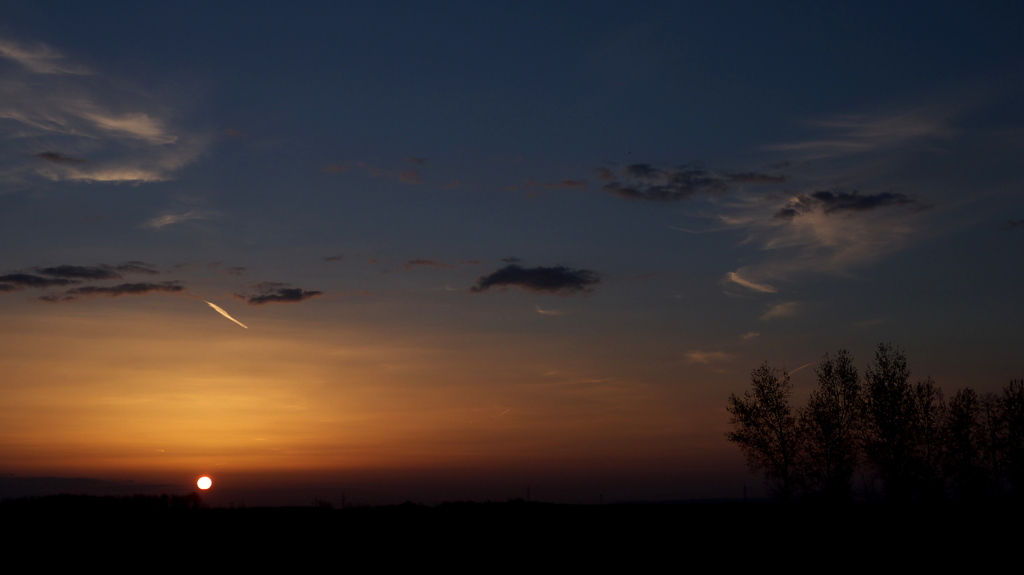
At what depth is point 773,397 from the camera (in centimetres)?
8031


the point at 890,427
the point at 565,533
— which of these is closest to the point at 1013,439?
the point at 890,427

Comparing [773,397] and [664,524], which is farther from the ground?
[773,397]

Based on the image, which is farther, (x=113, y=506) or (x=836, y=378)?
(x=836, y=378)

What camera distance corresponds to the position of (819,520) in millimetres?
44562

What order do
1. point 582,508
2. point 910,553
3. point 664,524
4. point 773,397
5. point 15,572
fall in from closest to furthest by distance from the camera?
point 15,572 < point 910,553 < point 664,524 < point 582,508 < point 773,397

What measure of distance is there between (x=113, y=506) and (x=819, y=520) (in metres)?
47.0

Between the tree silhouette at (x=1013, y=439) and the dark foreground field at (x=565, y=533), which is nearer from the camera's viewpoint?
the dark foreground field at (x=565, y=533)

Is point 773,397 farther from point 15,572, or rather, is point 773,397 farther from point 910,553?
point 15,572

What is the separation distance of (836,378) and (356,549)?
61877 millimetres

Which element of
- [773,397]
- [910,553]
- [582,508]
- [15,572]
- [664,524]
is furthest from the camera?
[773,397]

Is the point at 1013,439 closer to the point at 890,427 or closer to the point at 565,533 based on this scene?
the point at 890,427

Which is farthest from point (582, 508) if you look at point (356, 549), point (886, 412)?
point (886, 412)

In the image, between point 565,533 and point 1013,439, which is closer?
point 565,533

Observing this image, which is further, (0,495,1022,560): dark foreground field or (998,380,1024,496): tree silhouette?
(998,380,1024,496): tree silhouette
